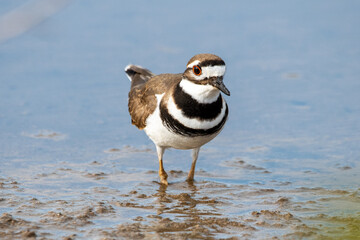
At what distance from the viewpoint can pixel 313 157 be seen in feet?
25.1

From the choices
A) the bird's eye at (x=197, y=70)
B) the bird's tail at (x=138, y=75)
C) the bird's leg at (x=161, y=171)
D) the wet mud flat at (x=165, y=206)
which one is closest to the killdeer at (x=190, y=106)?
the bird's eye at (x=197, y=70)

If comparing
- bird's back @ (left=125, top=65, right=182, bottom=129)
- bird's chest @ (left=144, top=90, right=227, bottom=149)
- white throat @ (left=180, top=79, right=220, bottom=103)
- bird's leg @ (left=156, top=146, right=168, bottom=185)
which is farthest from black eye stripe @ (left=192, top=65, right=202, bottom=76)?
bird's leg @ (left=156, top=146, right=168, bottom=185)

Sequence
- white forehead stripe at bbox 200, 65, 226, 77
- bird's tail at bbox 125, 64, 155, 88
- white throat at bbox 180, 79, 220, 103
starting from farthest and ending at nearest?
bird's tail at bbox 125, 64, 155, 88 → white throat at bbox 180, 79, 220, 103 → white forehead stripe at bbox 200, 65, 226, 77

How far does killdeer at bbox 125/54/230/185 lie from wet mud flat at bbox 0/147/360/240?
0.62m

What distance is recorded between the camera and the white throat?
20.0 feet

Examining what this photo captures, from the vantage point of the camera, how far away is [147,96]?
6945 millimetres

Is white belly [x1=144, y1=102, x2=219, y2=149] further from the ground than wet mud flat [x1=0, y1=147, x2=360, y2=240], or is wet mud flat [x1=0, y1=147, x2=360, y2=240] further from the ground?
white belly [x1=144, y1=102, x2=219, y2=149]

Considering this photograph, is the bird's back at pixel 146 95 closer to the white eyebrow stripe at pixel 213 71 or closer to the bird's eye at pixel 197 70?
the bird's eye at pixel 197 70

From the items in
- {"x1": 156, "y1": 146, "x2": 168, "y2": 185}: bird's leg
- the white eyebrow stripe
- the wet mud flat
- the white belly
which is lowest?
the wet mud flat

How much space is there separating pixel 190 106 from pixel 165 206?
3.48 feet

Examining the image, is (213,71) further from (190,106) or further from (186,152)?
(186,152)

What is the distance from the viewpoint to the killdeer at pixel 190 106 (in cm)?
598

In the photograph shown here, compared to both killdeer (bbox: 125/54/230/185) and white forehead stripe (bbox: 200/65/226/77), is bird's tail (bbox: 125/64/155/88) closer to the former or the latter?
killdeer (bbox: 125/54/230/185)

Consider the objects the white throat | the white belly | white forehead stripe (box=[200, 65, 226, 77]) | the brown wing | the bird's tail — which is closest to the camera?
white forehead stripe (box=[200, 65, 226, 77])
